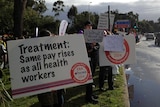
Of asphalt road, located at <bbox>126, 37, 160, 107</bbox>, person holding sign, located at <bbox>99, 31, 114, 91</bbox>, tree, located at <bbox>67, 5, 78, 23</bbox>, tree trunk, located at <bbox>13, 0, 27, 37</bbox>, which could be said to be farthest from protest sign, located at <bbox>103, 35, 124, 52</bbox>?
tree, located at <bbox>67, 5, 78, 23</bbox>

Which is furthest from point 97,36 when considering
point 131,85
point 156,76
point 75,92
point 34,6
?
point 34,6

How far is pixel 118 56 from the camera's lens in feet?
28.7

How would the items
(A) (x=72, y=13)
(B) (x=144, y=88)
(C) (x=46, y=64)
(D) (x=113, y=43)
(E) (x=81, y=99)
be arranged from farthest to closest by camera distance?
1. (A) (x=72, y=13)
2. (B) (x=144, y=88)
3. (D) (x=113, y=43)
4. (E) (x=81, y=99)
5. (C) (x=46, y=64)

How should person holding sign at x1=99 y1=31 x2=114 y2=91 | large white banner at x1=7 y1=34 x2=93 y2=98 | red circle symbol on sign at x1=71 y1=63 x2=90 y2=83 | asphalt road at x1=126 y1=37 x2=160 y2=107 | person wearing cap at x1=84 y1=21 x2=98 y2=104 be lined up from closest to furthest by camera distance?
1. large white banner at x1=7 y1=34 x2=93 y2=98
2. red circle symbol on sign at x1=71 y1=63 x2=90 y2=83
3. person wearing cap at x1=84 y1=21 x2=98 y2=104
4. person holding sign at x1=99 y1=31 x2=114 y2=91
5. asphalt road at x1=126 y1=37 x2=160 y2=107

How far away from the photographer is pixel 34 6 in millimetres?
77000

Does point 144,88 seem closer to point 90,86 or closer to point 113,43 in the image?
point 113,43

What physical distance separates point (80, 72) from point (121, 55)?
3.29m

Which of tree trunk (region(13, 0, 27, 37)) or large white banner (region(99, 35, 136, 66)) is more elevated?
tree trunk (region(13, 0, 27, 37))

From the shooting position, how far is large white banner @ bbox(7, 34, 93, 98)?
17.2 feet

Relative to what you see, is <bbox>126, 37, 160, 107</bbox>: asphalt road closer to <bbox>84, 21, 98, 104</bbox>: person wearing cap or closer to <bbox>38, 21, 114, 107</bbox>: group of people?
<bbox>38, 21, 114, 107</bbox>: group of people

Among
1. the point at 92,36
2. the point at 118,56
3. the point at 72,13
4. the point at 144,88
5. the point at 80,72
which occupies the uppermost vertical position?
the point at 72,13

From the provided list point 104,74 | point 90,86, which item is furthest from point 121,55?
point 90,86

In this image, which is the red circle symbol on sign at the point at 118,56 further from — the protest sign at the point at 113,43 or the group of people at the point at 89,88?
the group of people at the point at 89,88

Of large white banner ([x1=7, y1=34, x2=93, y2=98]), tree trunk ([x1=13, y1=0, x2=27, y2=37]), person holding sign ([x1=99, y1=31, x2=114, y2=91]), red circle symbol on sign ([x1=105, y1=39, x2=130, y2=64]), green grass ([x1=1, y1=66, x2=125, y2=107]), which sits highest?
tree trunk ([x1=13, y1=0, x2=27, y2=37])
